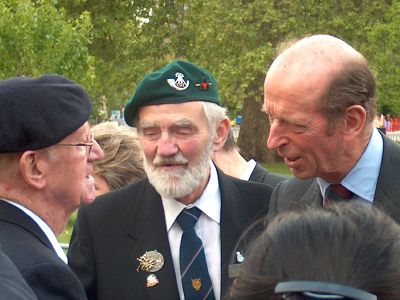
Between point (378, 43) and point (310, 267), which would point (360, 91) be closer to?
point (310, 267)

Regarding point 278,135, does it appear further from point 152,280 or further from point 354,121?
point 152,280

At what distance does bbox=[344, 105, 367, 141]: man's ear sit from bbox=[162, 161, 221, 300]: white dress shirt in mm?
877

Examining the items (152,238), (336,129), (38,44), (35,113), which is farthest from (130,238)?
(38,44)

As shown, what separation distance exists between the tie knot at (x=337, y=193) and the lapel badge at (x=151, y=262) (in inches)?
31.3

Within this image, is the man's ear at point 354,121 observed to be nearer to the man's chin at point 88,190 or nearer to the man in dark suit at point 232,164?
the man's chin at point 88,190

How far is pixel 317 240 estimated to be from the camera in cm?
150

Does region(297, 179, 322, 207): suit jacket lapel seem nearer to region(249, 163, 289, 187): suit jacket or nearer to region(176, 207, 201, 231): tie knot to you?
region(176, 207, 201, 231): tie knot

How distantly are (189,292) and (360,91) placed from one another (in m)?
1.03

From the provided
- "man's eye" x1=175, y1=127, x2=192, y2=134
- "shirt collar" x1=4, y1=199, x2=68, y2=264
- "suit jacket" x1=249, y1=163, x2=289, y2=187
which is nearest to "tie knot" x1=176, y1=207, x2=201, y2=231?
"man's eye" x1=175, y1=127, x2=192, y2=134

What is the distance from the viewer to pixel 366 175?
2.78m

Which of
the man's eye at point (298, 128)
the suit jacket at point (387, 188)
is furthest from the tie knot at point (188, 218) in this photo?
the man's eye at point (298, 128)

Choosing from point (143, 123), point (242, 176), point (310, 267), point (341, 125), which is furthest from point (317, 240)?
point (242, 176)

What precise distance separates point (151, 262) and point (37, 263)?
2.88ft

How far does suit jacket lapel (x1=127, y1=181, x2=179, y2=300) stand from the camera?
3.37m
